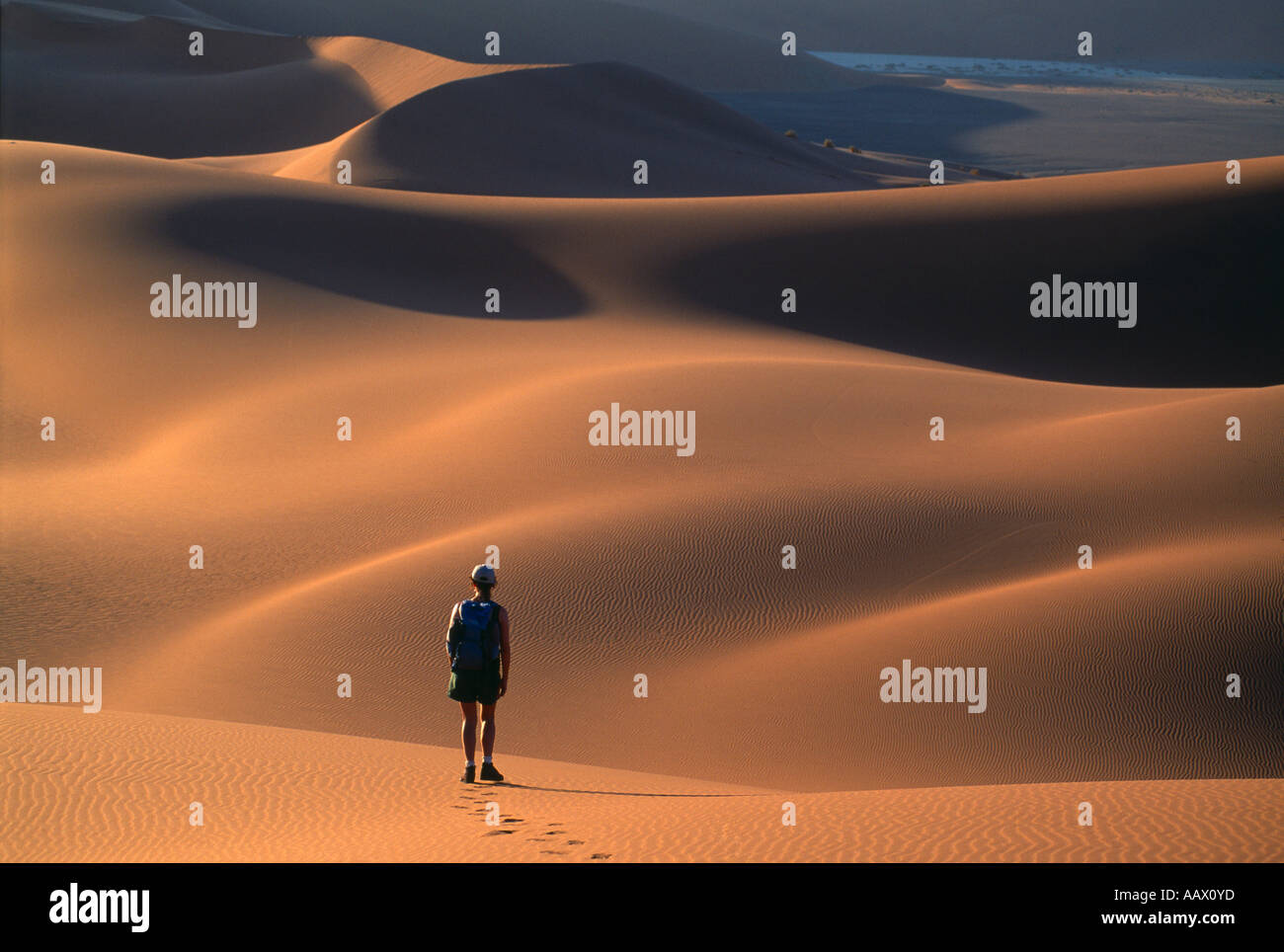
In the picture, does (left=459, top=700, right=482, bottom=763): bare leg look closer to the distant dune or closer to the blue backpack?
the blue backpack

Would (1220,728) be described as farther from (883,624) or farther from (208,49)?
(208,49)

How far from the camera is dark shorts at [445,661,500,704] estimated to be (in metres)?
7.45

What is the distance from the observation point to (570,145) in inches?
1658

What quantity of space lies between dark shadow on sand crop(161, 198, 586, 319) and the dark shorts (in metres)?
15.6

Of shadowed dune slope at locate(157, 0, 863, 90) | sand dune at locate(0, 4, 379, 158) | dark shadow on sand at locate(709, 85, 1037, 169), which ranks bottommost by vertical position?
sand dune at locate(0, 4, 379, 158)

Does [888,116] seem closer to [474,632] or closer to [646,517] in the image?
[646,517]

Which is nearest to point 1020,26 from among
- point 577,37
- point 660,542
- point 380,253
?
point 577,37

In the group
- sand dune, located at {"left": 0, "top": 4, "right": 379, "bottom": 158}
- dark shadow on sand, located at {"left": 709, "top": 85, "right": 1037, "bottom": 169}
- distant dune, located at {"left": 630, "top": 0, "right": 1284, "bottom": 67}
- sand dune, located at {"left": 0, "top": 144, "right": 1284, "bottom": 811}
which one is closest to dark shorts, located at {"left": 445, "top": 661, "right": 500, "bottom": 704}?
sand dune, located at {"left": 0, "top": 144, "right": 1284, "bottom": 811}

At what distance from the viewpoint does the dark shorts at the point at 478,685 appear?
7.45 meters

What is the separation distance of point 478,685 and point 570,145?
121 feet

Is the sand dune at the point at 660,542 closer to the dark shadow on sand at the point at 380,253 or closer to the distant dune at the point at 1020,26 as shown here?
Result: the dark shadow on sand at the point at 380,253

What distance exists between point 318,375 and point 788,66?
93.4m

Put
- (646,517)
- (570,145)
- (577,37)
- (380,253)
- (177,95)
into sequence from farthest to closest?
(577,37) → (177,95) → (570,145) → (380,253) → (646,517)

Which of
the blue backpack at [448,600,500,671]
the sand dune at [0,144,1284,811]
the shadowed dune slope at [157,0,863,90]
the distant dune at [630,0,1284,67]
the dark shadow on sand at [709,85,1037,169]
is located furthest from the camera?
the distant dune at [630,0,1284,67]
